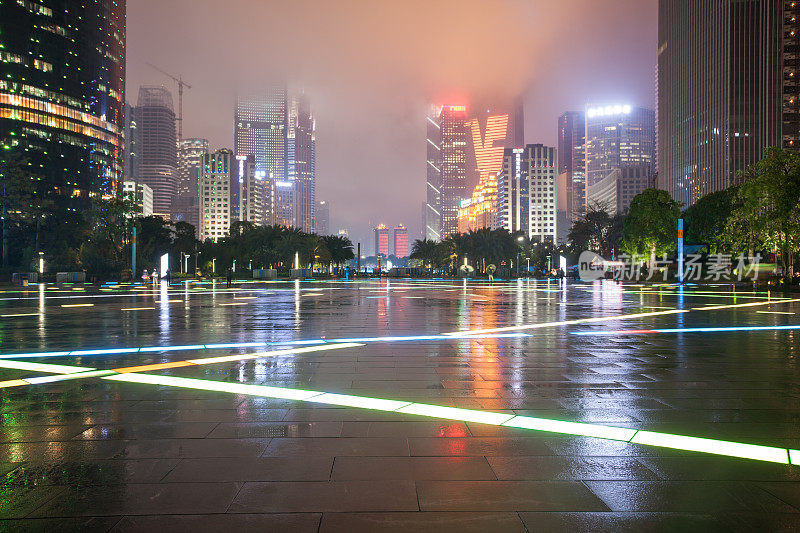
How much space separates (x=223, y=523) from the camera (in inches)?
117

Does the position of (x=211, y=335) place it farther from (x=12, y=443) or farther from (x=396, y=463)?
(x=396, y=463)

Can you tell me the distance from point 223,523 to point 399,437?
186 centimetres

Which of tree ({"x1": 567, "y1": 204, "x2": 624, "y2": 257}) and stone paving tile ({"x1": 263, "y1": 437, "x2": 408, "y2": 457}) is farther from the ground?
tree ({"x1": 567, "y1": 204, "x2": 624, "y2": 257})

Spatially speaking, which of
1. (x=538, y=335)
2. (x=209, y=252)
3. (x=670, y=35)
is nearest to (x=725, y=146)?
(x=670, y=35)

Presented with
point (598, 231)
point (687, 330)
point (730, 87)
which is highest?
point (730, 87)

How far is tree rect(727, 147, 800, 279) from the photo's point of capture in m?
29.6

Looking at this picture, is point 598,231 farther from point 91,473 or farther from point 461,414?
point 91,473

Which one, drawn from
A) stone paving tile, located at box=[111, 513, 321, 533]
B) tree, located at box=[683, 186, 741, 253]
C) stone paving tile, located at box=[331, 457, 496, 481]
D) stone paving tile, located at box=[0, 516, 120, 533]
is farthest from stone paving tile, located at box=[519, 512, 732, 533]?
tree, located at box=[683, 186, 741, 253]

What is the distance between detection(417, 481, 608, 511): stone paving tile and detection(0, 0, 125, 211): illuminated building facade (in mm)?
115241

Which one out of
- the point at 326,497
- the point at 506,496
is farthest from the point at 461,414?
the point at 326,497

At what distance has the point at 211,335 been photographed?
11477 mm

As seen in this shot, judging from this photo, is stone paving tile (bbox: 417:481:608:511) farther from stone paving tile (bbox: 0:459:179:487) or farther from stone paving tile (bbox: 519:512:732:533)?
stone paving tile (bbox: 0:459:179:487)

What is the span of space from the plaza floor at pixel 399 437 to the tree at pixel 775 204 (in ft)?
86.4

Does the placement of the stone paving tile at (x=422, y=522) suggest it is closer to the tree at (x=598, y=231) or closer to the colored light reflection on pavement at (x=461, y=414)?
the colored light reflection on pavement at (x=461, y=414)
